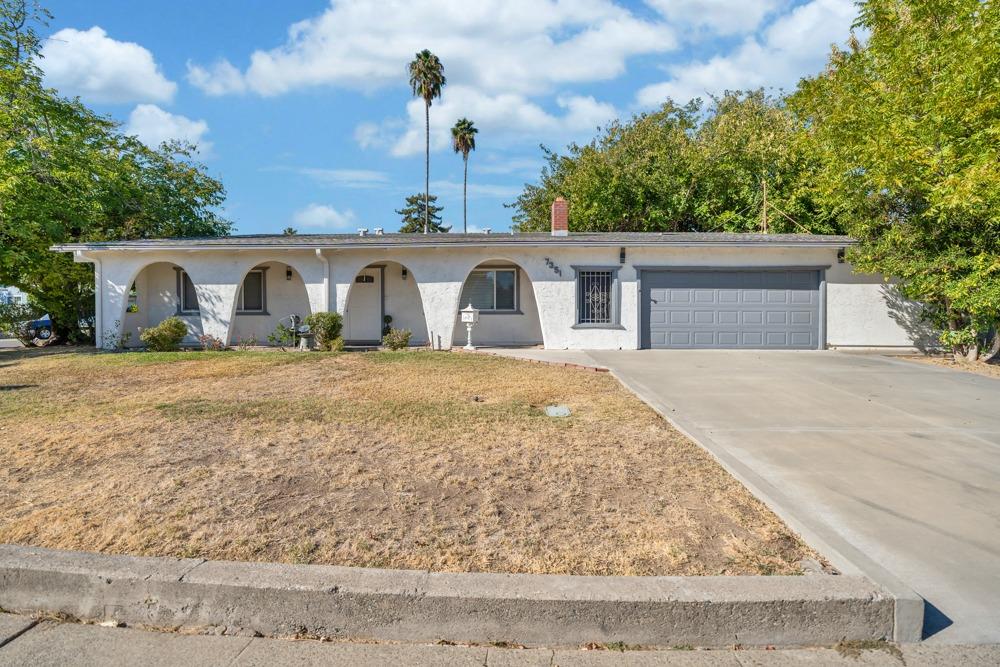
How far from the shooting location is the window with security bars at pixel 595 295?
50.5 ft

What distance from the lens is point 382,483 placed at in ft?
15.1

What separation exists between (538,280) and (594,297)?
1517mm

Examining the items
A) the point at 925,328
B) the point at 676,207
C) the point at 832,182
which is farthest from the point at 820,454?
the point at 676,207

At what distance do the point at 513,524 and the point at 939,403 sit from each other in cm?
729

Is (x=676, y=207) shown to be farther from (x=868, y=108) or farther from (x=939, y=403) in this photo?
(x=939, y=403)

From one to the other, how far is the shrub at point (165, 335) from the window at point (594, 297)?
32.5 ft

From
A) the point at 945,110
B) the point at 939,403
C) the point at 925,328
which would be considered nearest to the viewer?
the point at 939,403

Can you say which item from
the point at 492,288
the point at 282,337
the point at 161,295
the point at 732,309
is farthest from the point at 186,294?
the point at 732,309

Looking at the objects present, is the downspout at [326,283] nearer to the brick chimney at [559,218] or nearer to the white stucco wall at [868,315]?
the brick chimney at [559,218]

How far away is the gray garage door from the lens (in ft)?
50.3

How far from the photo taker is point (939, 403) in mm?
8156

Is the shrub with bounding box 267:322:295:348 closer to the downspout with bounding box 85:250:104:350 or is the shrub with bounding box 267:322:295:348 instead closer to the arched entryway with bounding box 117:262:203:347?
the arched entryway with bounding box 117:262:203:347

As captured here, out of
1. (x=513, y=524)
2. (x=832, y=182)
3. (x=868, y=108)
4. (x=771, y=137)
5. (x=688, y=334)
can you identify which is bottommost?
(x=513, y=524)

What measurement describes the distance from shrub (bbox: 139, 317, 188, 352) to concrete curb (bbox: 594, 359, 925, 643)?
514 inches
